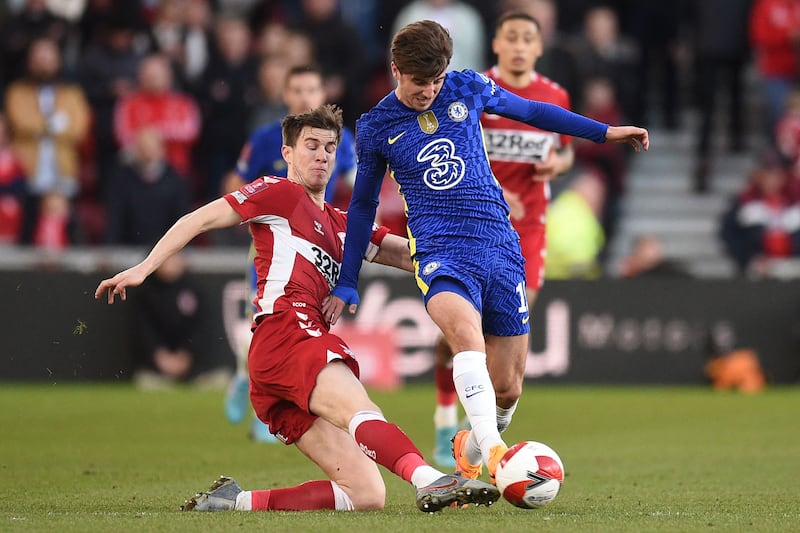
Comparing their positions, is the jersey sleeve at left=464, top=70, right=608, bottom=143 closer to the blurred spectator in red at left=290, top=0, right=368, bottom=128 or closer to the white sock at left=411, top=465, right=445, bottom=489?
the white sock at left=411, top=465, right=445, bottom=489

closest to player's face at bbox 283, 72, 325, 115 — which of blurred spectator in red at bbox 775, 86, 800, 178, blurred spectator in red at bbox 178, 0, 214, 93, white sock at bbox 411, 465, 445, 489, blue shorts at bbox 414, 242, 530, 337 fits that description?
blue shorts at bbox 414, 242, 530, 337

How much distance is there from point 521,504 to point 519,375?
130cm

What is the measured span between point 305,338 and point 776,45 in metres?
12.9

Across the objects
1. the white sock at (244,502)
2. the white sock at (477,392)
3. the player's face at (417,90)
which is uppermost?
the player's face at (417,90)

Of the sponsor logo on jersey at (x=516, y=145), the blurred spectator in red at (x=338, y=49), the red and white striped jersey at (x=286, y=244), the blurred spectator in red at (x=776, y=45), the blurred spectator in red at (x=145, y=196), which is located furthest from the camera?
the blurred spectator in red at (x=776, y=45)

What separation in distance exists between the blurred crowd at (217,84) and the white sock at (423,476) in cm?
988

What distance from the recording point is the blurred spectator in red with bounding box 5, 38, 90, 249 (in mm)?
16547

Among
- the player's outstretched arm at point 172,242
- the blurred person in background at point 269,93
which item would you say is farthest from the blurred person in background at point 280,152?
the blurred person in background at point 269,93

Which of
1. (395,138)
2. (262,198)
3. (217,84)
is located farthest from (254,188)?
(217,84)

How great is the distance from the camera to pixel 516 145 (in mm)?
9625

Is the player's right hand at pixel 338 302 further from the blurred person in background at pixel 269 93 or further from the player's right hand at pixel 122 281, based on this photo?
the blurred person in background at pixel 269 93

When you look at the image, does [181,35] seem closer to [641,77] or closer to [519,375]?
[641,77]

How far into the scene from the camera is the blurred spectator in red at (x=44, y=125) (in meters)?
16.5

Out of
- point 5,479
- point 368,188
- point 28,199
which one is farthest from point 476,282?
point 28,199
